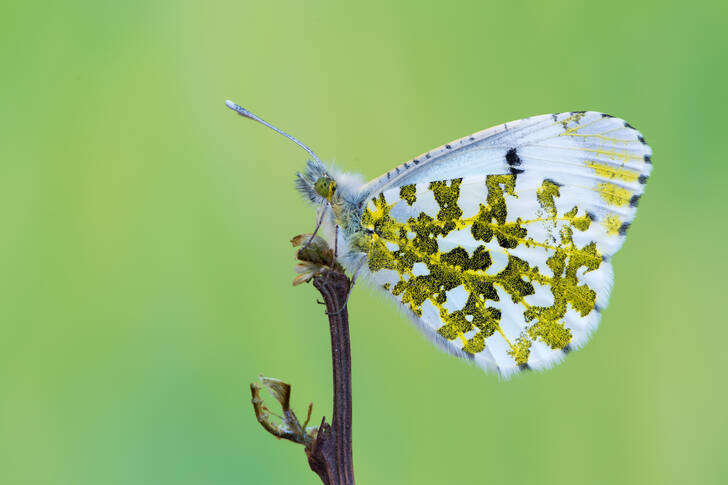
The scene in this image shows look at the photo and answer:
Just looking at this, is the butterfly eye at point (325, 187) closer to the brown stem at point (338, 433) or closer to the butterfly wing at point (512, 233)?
the butterfly wing at point (512, 233)

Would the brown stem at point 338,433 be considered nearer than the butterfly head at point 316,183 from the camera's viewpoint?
Yes

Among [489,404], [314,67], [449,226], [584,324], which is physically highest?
[314,67]

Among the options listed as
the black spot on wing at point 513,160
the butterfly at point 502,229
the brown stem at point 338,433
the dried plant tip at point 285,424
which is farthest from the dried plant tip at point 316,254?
the black spot on wing at point 513,160

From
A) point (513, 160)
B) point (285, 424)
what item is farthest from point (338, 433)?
point (513, 160)

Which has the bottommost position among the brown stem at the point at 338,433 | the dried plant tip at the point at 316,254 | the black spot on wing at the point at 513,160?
the brown stem at the point at 338,433

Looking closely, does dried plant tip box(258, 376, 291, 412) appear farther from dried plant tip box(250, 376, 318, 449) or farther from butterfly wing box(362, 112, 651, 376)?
butterfly wing box(362, 112, 651, 376)

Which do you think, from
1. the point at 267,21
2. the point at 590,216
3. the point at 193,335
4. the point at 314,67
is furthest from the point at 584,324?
the point at 267,21

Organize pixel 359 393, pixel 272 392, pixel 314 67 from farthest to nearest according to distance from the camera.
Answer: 1. pixel 314 67
2. pixel 359 393
3. pixel 272 392

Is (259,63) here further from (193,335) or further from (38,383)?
(38,383)

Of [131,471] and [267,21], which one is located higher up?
[267,21]
